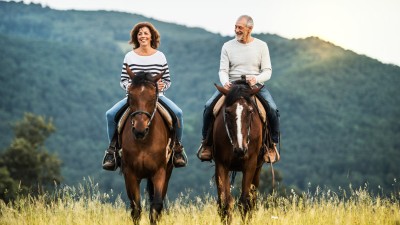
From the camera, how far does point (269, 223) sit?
9.68 meters

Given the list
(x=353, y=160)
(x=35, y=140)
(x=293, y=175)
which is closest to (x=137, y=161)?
(x=35, y=140)

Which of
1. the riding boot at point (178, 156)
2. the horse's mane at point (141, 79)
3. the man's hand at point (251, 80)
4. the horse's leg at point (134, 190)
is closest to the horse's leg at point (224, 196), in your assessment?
the riding boot at point (178, 156)

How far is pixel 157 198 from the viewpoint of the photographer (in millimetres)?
9891

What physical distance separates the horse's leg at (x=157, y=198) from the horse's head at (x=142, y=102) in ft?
3.08

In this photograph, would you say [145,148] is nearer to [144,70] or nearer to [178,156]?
[178,156]

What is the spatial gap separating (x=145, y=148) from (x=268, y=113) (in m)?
2.48

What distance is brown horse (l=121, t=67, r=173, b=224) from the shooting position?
31.4ft

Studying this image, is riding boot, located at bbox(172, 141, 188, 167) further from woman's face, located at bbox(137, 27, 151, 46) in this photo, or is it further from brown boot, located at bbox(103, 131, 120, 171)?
woman's face, located at bbox(137, 27, 151, 46)

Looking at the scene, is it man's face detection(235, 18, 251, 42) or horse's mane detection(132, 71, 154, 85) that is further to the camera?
man's face detection(235, 18, 251, 42)

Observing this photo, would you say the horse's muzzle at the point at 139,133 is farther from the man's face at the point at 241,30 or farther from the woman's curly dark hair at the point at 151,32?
the man's face at the point at 241,30

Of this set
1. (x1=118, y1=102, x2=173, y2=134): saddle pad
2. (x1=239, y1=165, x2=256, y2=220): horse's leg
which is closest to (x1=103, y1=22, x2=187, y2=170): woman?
(x1=118, y1=102, x2=173, y2=134): saddle pad

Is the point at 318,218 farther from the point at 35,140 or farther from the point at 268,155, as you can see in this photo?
the point at 35,140

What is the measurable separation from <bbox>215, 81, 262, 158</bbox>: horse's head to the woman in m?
1.09

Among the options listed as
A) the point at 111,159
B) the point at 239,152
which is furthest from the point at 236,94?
the point at 111,159
